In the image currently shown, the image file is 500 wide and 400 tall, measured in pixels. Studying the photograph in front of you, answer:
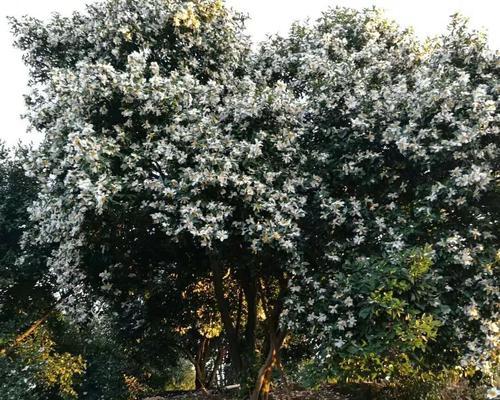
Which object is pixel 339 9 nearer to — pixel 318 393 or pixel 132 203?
pixel 132 203

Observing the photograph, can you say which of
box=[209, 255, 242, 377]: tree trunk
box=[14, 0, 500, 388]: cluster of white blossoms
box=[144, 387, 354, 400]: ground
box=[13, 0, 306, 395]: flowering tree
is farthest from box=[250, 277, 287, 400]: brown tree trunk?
box=[14, 0, 500, 388]: cluster of white blossoms

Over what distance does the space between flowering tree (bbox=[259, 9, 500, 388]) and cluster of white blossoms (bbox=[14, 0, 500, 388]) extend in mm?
34

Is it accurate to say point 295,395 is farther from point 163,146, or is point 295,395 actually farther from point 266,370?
point 163,146

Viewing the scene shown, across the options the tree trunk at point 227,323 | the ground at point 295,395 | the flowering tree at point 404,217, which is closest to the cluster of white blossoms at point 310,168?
the flowering tree at point 404,217

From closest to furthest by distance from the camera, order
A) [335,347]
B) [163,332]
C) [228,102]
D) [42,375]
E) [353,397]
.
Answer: [335,347] → [228,102] → [42,375] → [353,397] → [163,332]

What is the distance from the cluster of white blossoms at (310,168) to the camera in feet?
23.9

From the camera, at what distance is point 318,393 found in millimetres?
13180

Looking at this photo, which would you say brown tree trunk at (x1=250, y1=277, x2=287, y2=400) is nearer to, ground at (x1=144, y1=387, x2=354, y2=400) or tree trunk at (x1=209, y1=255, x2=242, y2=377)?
tree trunk at (x1=209, y1=255, x2=242, y2=377)

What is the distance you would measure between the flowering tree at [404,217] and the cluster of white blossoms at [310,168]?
34 mm

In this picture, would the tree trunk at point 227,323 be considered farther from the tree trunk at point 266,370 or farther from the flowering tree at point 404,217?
the flowering tree at point 404,217

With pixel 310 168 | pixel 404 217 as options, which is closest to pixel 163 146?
pixel 310 168

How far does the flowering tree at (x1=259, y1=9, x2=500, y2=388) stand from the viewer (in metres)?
7.02

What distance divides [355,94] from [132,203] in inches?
187

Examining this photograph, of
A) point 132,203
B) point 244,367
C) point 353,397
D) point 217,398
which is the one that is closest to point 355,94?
point 132,203
